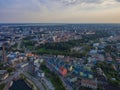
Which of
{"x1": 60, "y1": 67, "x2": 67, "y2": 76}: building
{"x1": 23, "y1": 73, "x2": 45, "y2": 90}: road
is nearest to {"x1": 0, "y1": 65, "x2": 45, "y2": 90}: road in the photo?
{"x1": 23, "y1": 73, "x2": 45, "y2": 90}: road

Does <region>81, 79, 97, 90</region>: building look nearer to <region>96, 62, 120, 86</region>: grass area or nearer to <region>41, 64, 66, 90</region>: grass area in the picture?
<region>96, 62, 120, 86</region>: grass area

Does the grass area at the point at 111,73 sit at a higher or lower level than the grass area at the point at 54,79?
higher

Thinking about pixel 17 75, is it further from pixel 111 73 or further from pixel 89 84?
pixel 111 73

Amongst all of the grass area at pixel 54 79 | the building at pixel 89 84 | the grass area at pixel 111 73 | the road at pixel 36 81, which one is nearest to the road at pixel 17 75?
the road at pixel 36 81

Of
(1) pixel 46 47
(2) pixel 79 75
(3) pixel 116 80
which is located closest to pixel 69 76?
(2) pixel 79 75

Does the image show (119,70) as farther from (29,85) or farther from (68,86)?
(29,85)

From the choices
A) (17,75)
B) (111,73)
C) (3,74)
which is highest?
(111,73)

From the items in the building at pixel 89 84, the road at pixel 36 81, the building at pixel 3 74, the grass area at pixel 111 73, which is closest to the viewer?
the building at pixel 89 84

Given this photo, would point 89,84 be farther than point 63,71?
No

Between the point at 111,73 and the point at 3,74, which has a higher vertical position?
the point at 111,73

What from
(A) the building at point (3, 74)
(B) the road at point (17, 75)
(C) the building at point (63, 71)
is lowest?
(B) the road at point (17, 75)

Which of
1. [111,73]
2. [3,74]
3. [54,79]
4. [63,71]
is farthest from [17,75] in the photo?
[111,73]

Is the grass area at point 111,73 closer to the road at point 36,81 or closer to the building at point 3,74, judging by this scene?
the road at point 36,81
